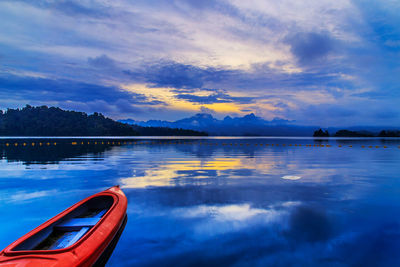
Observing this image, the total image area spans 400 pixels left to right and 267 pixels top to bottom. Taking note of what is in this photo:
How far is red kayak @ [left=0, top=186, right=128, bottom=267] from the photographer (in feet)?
17.1

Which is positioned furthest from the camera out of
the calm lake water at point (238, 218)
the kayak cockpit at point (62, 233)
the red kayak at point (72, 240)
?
the calm lake water at point (238, 218)

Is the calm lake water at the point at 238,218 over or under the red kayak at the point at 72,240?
under

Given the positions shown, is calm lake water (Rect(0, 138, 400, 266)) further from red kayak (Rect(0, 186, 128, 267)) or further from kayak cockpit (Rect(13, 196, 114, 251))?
kayak cockpit (Rect(13, 196, 114, 251))

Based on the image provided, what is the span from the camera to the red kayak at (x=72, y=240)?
205 inches

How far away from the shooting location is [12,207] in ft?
40.6

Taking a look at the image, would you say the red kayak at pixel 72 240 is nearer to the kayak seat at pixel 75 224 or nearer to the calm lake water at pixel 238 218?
the kayak seat at pixel 75 224

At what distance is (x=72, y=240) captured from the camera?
747cm

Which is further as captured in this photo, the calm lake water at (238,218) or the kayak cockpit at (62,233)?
the calm lake water at (238,218)

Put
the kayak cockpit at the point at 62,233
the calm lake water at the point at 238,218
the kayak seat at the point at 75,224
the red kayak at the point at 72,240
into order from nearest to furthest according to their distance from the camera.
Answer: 1. the red kayak at the point at 72,240
2. the kayak cockpit at the point at 62,233
3. the calm lake water at the point at 238,218
4. the kayak seat at the point at 75,224

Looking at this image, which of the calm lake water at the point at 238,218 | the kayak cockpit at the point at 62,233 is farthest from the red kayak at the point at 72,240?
the calm lake water at the point at 238,218

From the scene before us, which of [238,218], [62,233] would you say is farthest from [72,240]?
[238,218]

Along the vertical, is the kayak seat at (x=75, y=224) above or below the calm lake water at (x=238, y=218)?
above

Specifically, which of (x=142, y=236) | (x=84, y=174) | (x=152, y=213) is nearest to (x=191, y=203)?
(x=152, y=213)

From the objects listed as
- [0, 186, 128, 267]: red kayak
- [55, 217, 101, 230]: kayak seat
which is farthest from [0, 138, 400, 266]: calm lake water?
[55, 217, 101, 230]: kayak seat
